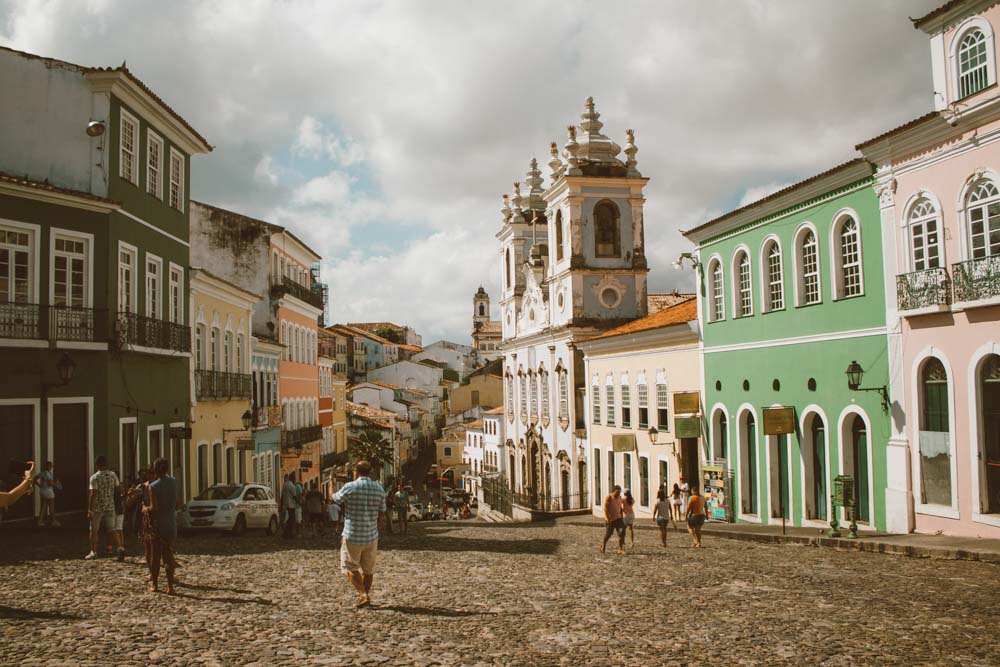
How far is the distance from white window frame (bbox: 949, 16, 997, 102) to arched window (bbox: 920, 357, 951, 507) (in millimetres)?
5126

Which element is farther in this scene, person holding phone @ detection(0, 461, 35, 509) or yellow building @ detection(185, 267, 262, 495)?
yellow building @ detection(185, 267, 262, 495)

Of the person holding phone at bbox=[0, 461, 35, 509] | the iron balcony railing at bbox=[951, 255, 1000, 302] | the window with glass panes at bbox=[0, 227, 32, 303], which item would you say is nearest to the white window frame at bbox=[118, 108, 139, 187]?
the window with glass panes at bbox=[0, 227, 32, 303]

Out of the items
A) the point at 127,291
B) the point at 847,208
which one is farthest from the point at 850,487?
the point at 127,291

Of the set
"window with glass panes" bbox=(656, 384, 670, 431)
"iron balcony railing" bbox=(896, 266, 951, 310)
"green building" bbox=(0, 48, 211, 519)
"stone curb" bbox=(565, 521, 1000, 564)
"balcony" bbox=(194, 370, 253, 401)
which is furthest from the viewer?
"window with glass panes" bbox=(656, 384, 670, 431)

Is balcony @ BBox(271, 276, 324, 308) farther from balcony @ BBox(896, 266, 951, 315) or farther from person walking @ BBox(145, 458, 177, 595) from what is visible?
person walking @ BBox(145, 458, 177, 595)

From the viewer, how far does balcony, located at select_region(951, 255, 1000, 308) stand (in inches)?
682

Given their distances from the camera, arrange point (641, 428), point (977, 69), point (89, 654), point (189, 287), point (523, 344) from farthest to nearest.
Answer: point (523, 344) < point (641, 428) < point (189, 287) < point (977, 69) < point (89, 654)

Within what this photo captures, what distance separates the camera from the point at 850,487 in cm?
2019

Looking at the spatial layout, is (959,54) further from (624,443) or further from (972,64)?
(624,443)

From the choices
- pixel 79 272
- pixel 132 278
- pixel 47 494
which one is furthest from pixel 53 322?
pixel 47 494

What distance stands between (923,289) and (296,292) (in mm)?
30150

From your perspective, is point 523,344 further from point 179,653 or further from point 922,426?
point 179,653

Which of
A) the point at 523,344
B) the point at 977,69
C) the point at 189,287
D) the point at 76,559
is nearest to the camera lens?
the point at 76,559

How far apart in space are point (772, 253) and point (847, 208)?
13.1 ft
